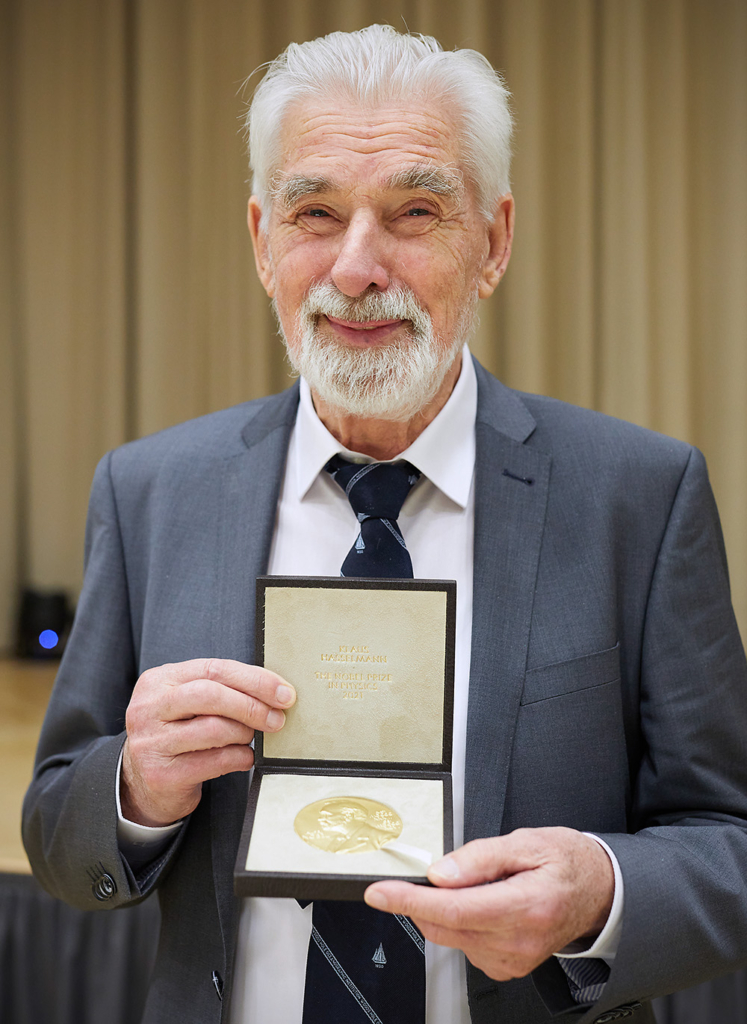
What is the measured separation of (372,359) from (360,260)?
124 mm

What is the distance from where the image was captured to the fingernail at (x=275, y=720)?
95 centimetres

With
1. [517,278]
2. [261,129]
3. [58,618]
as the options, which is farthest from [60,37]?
[261,129]

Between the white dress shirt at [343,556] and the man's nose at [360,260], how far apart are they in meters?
0.22

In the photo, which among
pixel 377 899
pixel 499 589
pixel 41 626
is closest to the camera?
pixel 377 899

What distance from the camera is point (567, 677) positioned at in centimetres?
110

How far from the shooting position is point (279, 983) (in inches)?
43.1

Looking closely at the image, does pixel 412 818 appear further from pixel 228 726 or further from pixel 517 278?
pixel 517 278

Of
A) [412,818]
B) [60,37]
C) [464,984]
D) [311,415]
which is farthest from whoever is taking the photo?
[60,37]

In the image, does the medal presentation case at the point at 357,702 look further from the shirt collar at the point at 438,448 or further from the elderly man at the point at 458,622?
the shirt collar at the point at 438,448

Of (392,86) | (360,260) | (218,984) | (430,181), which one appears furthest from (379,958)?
(392,86)

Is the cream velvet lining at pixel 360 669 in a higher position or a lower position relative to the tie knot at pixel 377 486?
lower

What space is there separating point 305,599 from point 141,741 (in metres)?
0.26

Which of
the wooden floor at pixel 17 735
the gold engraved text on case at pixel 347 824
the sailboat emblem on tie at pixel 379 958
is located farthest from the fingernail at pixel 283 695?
the wooden floor at pixel 17 735

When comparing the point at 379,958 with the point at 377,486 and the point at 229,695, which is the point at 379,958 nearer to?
the point at 229,695
